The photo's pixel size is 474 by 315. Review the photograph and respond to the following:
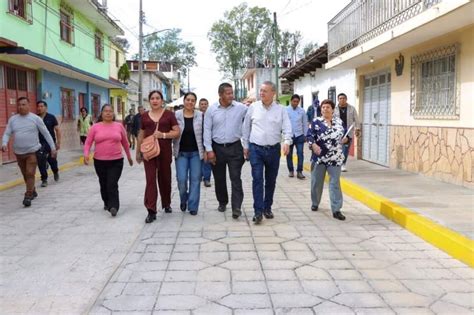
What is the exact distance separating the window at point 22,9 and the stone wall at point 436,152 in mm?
10621

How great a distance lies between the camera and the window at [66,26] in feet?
57.0

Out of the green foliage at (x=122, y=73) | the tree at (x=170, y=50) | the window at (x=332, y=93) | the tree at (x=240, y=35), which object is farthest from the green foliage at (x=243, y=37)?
the window at (x=332, y=93)

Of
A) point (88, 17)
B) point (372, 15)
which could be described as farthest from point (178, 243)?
point (88, 17)

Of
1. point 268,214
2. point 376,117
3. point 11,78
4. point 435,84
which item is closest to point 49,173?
point 11,78

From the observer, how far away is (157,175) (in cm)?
651

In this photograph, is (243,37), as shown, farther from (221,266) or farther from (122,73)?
(221,266)

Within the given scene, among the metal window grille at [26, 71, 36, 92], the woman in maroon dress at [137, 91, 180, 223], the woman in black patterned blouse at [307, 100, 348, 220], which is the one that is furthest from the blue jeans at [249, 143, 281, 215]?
the metal window grille at [26, 71, 36, 92]

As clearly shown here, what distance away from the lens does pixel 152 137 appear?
626cm

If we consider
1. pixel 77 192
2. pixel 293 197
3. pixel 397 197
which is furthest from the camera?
pixel 77 192

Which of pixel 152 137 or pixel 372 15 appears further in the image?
pixel 372 15

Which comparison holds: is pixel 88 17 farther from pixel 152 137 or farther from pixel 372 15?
pixel 152 137

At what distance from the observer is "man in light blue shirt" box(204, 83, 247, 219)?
628 centimetres

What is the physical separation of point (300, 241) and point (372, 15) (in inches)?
287

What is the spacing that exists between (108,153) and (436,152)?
595 cm
